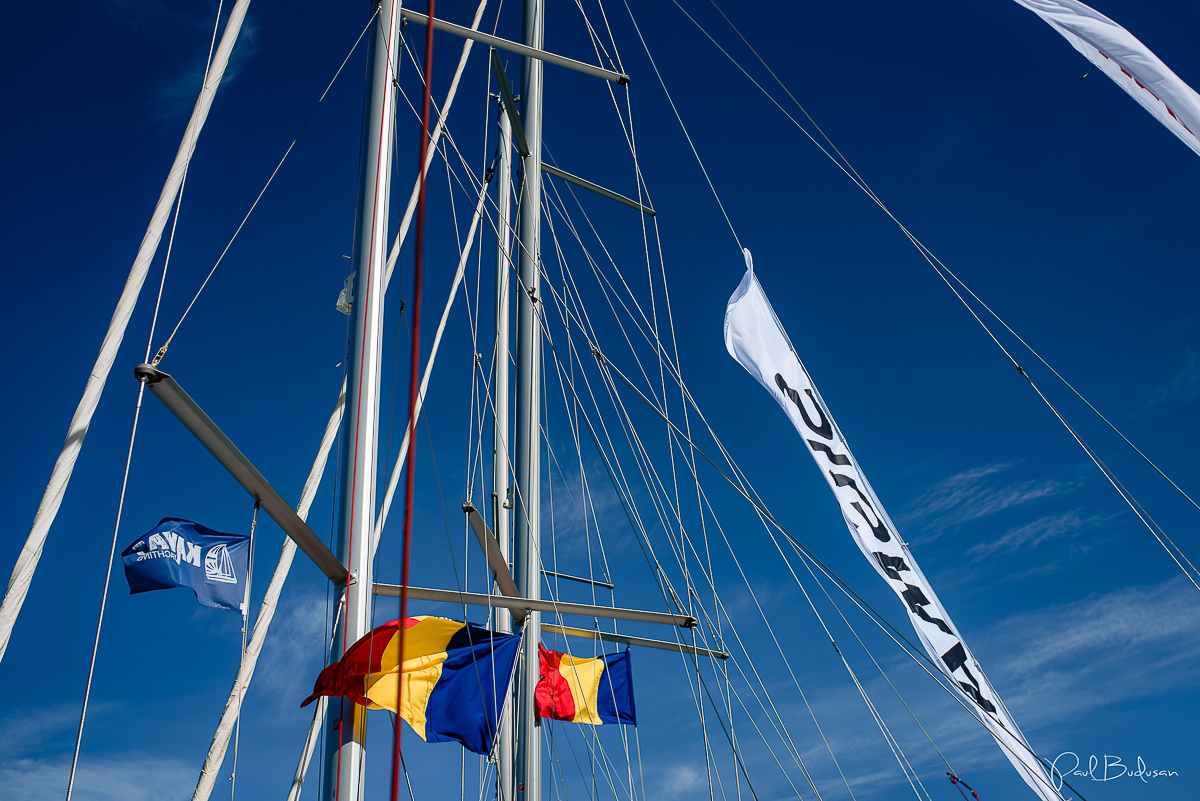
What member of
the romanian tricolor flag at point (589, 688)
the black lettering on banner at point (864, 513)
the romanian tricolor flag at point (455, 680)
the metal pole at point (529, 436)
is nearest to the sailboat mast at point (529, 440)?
the metal pole at point (529, 436)

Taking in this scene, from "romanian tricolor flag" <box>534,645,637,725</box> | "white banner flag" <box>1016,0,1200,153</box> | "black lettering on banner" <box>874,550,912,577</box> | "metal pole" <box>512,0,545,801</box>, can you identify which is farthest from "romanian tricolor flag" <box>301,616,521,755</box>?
"white banner flag" <box>1016,0,1200,153</box>

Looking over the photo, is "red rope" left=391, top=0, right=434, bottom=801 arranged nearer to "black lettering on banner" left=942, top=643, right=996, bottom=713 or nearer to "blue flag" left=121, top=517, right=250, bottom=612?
"blue flag" left=121, top=517, right=250, bottom=612

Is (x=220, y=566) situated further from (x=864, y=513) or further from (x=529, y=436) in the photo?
(x=864, y=513)

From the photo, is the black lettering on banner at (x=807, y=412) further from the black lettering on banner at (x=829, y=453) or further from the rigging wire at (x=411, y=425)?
the rigging wire at (x=411, y=425)

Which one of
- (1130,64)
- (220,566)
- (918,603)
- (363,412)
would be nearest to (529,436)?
(220,566)

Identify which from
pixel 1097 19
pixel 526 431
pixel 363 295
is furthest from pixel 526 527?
pixel 1097 19

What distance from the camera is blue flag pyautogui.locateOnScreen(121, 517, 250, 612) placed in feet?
31.1

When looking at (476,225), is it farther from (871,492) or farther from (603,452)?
(871,492)

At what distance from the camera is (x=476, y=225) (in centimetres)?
1886

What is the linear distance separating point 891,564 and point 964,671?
4.80ft

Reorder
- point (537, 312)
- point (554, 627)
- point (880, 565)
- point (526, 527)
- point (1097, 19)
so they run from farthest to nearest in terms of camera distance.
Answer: point (554, 627)
point (537, 312)
point (526, 527)
point (880, 565)
point (1097, 19)

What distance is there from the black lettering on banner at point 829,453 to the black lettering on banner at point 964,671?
2639 millimetres

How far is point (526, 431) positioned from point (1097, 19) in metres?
8.43

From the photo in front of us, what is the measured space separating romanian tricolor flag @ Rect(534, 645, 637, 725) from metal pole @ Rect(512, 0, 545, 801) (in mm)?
1488
